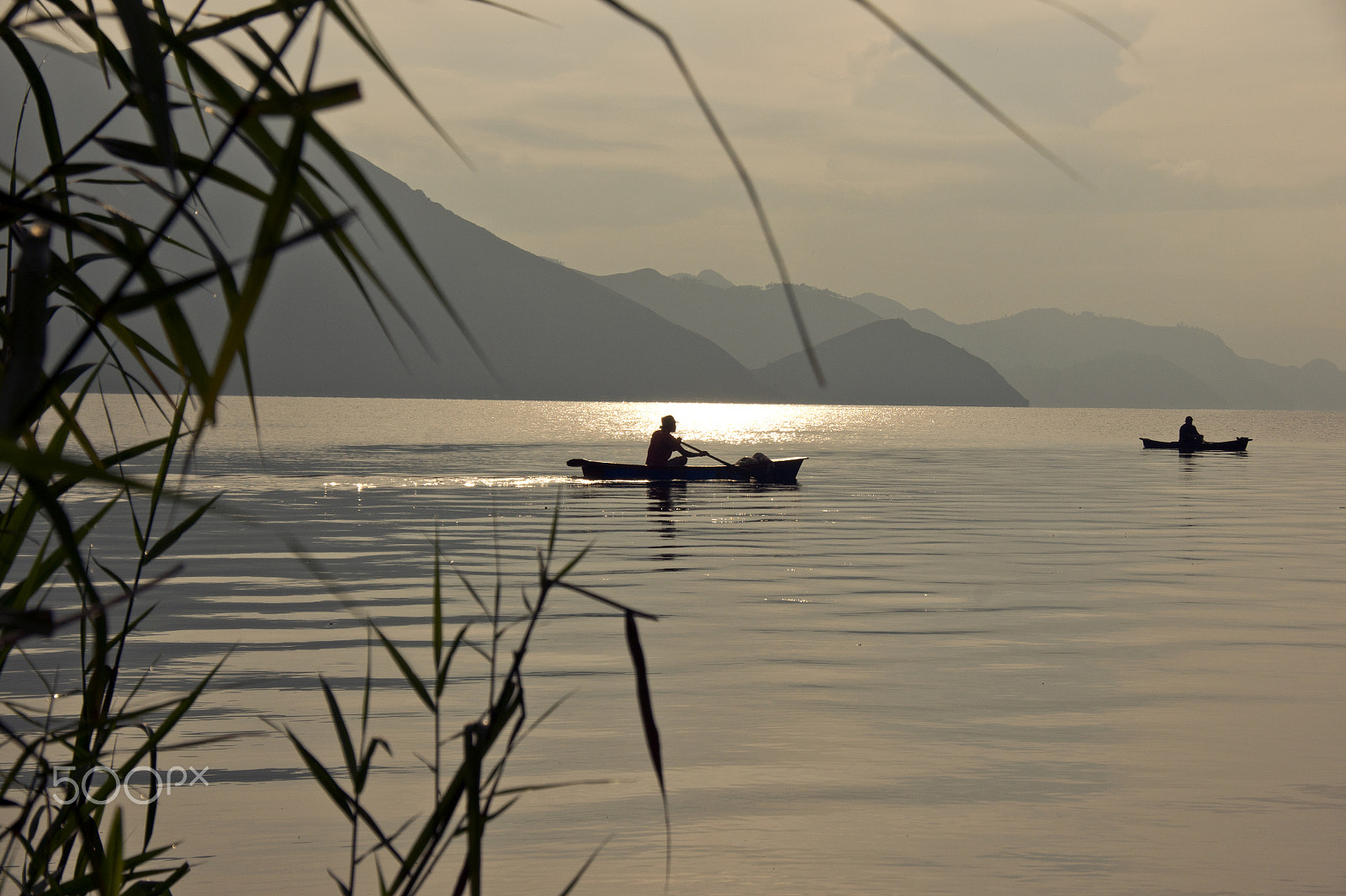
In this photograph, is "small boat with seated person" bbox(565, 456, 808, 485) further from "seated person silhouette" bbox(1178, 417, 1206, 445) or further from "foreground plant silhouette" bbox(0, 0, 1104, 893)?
"foreground plant silhouette" bbox(0, 0, 1104, 893)

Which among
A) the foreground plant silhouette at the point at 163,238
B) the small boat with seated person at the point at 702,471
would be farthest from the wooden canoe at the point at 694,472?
the foreground plant silhouette at the point at 163,238

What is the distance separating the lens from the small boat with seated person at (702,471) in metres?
27.8

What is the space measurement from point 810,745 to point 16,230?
6.71 meters

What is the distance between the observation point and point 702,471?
29.5 m

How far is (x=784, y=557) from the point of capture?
17.1 m

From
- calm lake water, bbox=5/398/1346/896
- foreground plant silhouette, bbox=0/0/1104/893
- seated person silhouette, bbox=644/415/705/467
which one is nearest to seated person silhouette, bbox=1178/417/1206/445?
seated person silhouette, bbox=644/415/705/467

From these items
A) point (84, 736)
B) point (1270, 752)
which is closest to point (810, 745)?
point (1270, 752)

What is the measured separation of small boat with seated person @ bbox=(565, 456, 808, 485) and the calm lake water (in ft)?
21.1

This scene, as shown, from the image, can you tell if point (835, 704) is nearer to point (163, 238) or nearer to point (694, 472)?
point (163, 238)

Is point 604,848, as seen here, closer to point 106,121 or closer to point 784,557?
point 106,121

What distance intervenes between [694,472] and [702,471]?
43 centimetres

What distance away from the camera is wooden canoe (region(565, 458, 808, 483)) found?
27.8 m

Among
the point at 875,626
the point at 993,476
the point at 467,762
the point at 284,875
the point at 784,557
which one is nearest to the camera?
the point at 467,762

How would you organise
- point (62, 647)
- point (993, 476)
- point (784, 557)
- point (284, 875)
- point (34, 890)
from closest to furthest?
point (34, 890) < point (284, 875) < point (62, 647) < point (784, 557) < point (993, 476)
